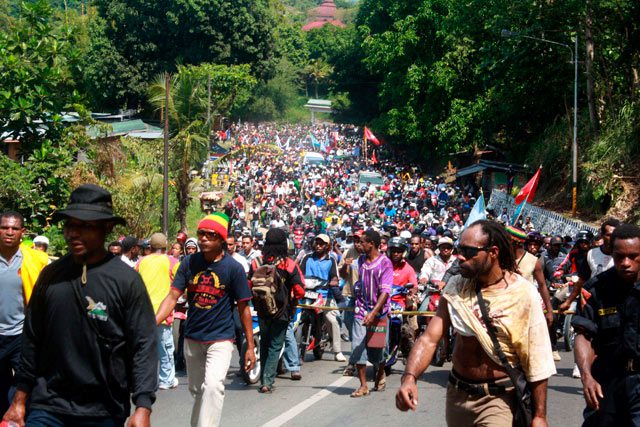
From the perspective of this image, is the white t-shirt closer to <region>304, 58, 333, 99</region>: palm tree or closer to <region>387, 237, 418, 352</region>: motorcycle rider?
<region>387, 237, 418, 352</region>: motorcycle rider

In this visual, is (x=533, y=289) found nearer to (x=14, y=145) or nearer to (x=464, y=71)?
(x=14, y=145)

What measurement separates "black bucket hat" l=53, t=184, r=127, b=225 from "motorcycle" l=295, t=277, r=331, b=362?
7667mm

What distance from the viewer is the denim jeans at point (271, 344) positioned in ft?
33.0

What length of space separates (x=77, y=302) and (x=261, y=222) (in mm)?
33860

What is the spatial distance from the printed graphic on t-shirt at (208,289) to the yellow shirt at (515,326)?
287 cm

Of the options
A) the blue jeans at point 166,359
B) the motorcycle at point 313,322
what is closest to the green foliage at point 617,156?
the motorcycle at point 313,322

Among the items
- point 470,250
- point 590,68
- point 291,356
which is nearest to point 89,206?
point 470,250

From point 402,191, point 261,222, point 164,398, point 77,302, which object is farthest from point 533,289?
point 402,191

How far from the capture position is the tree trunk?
31602 millimetres

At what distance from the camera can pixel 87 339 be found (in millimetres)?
4219

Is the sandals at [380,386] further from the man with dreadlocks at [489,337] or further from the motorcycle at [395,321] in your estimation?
the man with dreadlocks at [489,337]

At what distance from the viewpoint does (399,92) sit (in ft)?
171

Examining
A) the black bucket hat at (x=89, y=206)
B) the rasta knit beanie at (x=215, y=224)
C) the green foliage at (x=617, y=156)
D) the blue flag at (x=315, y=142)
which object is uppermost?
the black bucket hat at (x=89, y=206)

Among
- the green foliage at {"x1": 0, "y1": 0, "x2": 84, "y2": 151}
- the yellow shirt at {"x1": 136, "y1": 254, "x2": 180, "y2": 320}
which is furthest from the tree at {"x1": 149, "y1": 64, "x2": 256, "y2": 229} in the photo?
the yellow shirt at {"x1": 136, "y1": 254, "x2": 180, "y2": 320}
